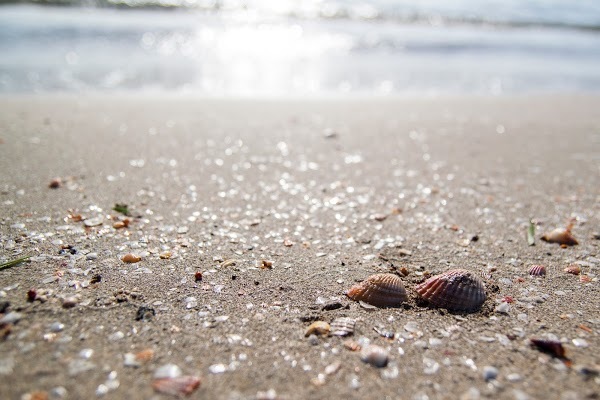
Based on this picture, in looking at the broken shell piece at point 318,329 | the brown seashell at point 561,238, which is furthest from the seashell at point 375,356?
the brown seashell at point 561,238

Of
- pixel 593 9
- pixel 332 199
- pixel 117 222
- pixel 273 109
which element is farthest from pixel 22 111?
pixel 593 9

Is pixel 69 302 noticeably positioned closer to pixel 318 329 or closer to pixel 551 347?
pixel 318 329

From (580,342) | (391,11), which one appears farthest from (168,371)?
(391,11)

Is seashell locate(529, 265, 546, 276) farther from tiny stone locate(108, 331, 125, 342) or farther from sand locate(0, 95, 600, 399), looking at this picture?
tiny stone locate(108, 331, 125, 342)

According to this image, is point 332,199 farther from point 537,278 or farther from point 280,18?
point 280,18

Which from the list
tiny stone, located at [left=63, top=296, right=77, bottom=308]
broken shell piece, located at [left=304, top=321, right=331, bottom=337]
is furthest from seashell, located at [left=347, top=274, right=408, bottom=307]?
tiny stone, located at [left=63, top=296, right=77, bottom=308]
